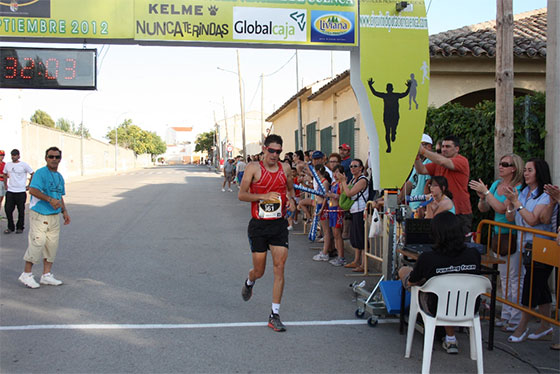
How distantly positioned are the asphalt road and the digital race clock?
114 inches

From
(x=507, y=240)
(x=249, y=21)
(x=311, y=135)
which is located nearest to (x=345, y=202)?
(x=507, y=240)

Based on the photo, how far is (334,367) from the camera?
447 centimetres

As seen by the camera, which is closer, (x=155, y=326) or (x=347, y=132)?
(x=155, y=326)

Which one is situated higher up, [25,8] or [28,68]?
[25,8]

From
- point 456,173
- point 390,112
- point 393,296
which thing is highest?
point 390,112

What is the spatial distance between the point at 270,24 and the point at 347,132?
1107 cm

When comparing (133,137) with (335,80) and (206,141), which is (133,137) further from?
Answer: (335,80)

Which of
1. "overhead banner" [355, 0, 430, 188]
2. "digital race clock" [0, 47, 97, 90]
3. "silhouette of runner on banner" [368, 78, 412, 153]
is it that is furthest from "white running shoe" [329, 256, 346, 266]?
"digital race clock" [0, 47, 97, 90]

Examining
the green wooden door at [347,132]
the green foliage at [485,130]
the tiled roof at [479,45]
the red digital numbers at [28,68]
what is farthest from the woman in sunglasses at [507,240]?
the green wooden door at [347,132]

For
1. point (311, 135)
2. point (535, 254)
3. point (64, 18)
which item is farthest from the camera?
point (311, 135)

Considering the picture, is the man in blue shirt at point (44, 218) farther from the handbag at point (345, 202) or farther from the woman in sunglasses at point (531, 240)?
the woman in sunglasses at point (531, 240)

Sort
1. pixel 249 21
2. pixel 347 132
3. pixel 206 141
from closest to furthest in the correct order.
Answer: pixel 249 21 → pixel 347 132 → pixel 206 141

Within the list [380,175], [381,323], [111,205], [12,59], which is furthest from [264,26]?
[111,205]

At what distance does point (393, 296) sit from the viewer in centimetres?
545
